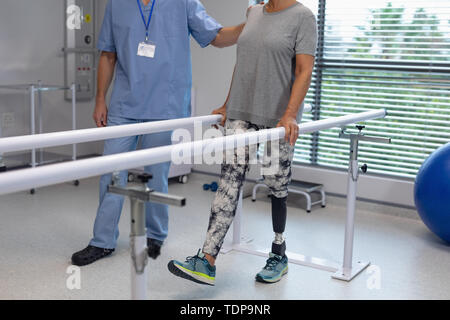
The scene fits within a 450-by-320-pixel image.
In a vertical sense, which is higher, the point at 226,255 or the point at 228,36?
the point at 228,36

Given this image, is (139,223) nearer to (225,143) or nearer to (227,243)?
(225,143)

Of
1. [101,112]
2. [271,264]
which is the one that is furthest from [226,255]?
[101,112]

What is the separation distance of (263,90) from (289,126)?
0.22 m

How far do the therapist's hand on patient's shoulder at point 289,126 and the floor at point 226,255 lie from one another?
716 mm

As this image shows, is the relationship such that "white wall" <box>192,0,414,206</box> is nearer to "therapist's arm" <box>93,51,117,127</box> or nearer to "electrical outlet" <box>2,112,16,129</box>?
"electrical outlet" <box>2,112,16,129</box>

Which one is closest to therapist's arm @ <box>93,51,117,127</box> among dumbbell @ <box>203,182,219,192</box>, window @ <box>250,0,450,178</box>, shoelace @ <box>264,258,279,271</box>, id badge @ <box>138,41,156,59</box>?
id badge @ <box>138,41,156,59</box>

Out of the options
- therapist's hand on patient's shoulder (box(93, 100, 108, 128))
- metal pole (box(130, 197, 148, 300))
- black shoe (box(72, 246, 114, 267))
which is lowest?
black shoe (box(72, 246, 114, 267))

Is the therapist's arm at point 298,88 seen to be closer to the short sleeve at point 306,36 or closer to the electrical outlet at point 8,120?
the short sleeve at point 306,36

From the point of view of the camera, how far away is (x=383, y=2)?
4039 mm

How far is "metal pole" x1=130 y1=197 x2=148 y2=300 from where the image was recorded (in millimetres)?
1622

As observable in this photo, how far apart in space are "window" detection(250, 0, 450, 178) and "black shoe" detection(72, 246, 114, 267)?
2.04 m

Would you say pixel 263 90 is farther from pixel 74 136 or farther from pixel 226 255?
pixel 226 255

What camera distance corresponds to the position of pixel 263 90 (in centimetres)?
250

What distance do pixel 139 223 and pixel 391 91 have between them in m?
2.90
